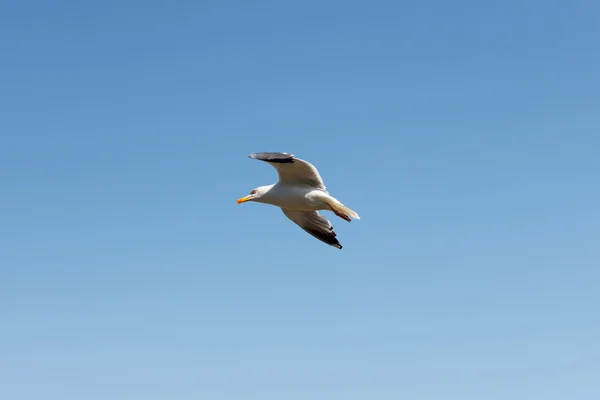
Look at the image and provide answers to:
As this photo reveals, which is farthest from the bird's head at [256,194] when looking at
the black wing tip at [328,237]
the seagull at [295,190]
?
the black wing tip at [328,237]

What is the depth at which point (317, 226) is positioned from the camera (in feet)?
94.6

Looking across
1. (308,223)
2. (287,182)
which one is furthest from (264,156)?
(308,223)

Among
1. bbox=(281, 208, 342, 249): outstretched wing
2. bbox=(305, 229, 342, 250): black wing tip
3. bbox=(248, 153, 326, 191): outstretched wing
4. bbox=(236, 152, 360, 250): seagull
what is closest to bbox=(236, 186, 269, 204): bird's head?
bbox=(236, 152, 360, 250): seagull

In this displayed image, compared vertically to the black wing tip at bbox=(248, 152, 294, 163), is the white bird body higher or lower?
lower

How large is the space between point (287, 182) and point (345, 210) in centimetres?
202

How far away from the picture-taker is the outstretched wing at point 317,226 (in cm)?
2869

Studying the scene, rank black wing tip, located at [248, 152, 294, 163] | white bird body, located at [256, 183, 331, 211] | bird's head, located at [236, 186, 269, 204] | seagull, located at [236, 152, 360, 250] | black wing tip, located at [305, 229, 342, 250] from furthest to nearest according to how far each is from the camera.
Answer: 1. black wing tip, located at [305, 229, 342, 250]
2. bird's head, located at [236, 186, 269, 204]
3. white bird body, located at [256, 183, 331, 211]
4. seagull, located at [236, 152, 360, 250]
5. black wing tip, located at [248, 152, 294, 163]

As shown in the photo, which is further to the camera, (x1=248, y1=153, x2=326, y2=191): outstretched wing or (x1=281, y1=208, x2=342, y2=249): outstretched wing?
(x1=281, y1=208, x2=342, y2=249): outstretched wing

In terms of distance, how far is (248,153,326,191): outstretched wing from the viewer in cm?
2455

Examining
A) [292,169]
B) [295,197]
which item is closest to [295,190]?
[295,197]

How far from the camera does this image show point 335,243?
94.7 feet

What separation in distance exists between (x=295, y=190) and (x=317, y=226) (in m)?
3.18

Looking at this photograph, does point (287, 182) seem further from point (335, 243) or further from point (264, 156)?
point (335, 243)

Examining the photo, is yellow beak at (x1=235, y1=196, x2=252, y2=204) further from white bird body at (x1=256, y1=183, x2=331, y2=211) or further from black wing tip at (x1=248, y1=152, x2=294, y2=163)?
black wing tip at (x1=248, y1=152, x2=294, y2=163)
